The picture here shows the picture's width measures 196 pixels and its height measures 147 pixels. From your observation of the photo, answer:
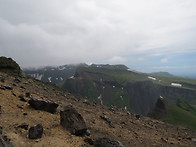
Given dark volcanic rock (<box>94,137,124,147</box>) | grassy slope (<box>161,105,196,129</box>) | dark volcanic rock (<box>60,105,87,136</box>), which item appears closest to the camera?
dark volcanic rock (<box>94,137,124,147</box>)

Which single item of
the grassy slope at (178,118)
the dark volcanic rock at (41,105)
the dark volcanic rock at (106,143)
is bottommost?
the grassy slope at (178,118)

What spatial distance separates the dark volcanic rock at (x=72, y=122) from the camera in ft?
48.6

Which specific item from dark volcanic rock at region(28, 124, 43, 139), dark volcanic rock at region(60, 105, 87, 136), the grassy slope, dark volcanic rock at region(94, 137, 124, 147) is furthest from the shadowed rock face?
the grassy slope

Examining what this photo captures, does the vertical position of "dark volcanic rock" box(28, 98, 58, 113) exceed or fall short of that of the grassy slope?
it exceeds it

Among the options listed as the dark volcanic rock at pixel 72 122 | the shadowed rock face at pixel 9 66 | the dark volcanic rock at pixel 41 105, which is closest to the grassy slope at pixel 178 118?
the shadowed rock face at pixel 9 66

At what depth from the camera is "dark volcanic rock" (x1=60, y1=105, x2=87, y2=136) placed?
14.8 m

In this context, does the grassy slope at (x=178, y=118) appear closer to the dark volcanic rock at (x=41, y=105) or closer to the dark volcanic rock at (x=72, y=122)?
the dark volcanic rock at (x=41, y=105)

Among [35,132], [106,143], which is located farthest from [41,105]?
[106,143]

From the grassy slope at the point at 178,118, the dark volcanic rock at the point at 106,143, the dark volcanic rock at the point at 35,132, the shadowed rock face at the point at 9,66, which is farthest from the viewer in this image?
the grassy slope at the point at 178,118

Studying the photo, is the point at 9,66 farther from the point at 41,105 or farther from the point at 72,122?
the point at 72,122

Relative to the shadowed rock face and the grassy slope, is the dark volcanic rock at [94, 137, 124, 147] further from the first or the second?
the grassy slope

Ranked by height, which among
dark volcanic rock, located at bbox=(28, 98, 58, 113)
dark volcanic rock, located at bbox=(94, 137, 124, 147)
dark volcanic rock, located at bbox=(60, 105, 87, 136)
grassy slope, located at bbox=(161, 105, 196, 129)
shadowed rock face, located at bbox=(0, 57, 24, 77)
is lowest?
grassy slope, located at bbox=(161, 105, 196, 129)

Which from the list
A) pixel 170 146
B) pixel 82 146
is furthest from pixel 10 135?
pixel 170 146

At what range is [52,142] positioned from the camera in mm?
12359
